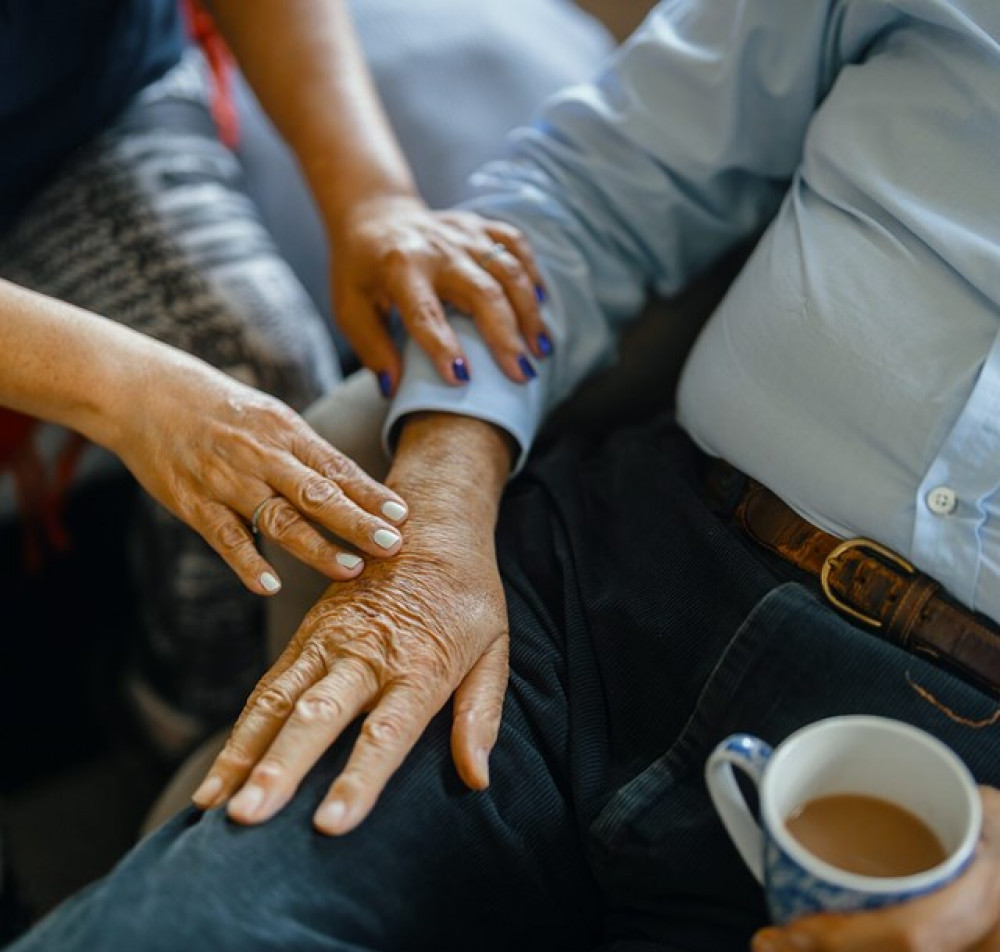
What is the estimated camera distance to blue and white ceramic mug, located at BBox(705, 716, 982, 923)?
0.56 metres

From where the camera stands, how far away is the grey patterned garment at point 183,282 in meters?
1.20

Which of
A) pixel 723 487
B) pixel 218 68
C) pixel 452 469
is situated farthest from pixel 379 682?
pixel 218 68

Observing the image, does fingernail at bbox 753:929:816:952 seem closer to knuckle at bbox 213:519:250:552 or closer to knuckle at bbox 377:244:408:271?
knuckle at bbox 213:519:250:552

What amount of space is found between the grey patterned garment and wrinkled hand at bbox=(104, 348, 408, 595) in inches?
10.8

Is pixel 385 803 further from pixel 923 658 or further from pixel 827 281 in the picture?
pixel 827 281

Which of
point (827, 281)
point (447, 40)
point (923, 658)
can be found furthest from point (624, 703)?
point (447, 40)

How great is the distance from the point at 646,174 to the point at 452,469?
0.35 meters

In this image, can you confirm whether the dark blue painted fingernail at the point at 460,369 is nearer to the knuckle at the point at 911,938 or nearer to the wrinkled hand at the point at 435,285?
the wrinkled hand at the point at 435,285

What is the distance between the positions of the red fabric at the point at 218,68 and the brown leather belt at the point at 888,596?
917 millimetres

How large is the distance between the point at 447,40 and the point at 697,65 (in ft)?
1.97

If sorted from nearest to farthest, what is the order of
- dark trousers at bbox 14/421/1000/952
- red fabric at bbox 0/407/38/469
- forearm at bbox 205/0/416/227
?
dark trousers at bbox 14/421/1000/952 < forearm at bbox 205/0/416/227 < red fabric at bbox 0/407/38/469

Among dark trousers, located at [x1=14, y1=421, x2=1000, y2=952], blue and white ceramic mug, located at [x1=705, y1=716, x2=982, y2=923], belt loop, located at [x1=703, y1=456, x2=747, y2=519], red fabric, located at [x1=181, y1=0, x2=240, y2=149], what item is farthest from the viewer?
red fabric, located at [x1=181, y1=0, x2=240, y2=149]

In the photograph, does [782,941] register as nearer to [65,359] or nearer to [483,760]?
[483,760]

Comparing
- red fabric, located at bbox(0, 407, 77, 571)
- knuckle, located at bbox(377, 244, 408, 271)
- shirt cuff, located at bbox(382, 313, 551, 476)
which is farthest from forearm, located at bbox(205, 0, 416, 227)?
red fabric, located at bbox(0, 407, 77, 571)
